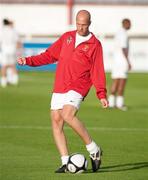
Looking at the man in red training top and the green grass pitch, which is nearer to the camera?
the man in red training top

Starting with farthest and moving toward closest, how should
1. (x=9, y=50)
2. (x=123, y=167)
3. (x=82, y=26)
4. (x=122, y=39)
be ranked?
1. (x=9, y=50)
2. (x=122, y=39)
3. (x=123, y=167)
4. (x=82, y=26)

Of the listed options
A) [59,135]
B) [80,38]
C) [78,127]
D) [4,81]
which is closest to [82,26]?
[80,38]

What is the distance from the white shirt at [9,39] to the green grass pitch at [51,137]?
293 cm

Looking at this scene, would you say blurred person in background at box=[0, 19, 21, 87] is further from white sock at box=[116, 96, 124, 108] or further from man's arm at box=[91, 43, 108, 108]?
man's arm at box=[91, 43, 108, 108]

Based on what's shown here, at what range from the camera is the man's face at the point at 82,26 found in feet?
38.9

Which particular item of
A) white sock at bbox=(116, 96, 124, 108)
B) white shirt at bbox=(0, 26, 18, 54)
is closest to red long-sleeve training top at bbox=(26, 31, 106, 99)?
white sock at bbox=(116, 96, 124, 108)

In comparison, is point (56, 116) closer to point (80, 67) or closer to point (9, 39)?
point (80, 67)

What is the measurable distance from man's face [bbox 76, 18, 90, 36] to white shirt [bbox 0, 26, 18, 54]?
19.0 m

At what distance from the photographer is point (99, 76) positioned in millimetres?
12078

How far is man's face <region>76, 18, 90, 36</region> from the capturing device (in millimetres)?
11867

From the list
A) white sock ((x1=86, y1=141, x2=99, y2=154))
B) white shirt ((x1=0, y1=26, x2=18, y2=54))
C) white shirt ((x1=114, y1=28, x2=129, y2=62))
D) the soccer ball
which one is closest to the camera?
the soccer ball

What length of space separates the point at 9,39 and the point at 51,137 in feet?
48.7

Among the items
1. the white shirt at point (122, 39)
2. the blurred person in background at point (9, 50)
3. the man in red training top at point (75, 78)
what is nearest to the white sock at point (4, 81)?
the blurred person in background at point (9, 50)

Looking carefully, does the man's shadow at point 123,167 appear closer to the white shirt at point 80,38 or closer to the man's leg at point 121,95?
the white shirt at point 80,38
